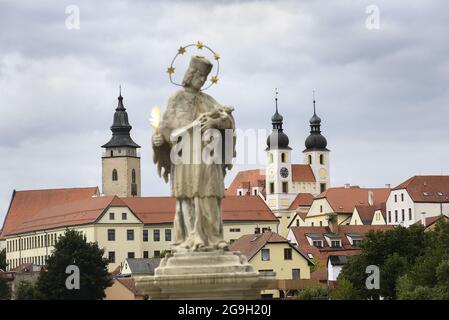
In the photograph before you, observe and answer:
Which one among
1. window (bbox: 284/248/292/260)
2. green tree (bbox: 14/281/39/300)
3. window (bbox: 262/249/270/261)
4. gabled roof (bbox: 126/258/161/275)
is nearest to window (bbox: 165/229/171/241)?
gabled roof (bbox: 126/258/161/275)

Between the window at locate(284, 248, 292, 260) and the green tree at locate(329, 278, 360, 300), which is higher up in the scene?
the window at locate(284, 248, 292, 260)

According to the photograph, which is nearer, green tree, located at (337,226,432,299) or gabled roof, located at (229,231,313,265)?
green tree, located at (337,226,432,299)

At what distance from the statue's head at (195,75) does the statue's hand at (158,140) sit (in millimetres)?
768

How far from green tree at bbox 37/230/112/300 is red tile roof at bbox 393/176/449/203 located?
244 ft

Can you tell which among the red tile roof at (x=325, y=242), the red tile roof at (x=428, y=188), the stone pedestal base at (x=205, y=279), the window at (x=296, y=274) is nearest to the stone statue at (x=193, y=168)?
the stone pedestal base at (x=205, y=279)

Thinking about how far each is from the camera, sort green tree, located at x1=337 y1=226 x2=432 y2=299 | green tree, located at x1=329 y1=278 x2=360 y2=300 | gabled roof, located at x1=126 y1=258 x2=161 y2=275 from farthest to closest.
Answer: gabled roof, located at x1=126 y1=258 x2=161 y2=275, green tree, located at x1=337 y1=226 x2=432 y2=299, green tree, located at x1=329 y1=278 x2=360 y2=300

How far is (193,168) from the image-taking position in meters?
20.6

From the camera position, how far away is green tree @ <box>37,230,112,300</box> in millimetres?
101525

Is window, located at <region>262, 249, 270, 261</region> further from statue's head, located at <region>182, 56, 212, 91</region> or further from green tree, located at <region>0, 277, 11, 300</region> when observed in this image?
statue's head, located at <region>182, 56, 212, 91</region>

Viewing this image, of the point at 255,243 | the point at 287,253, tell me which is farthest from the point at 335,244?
the point at 287,253

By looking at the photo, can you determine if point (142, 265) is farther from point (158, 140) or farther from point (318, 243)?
point (158, 140)

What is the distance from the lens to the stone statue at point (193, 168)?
67.7 feet
